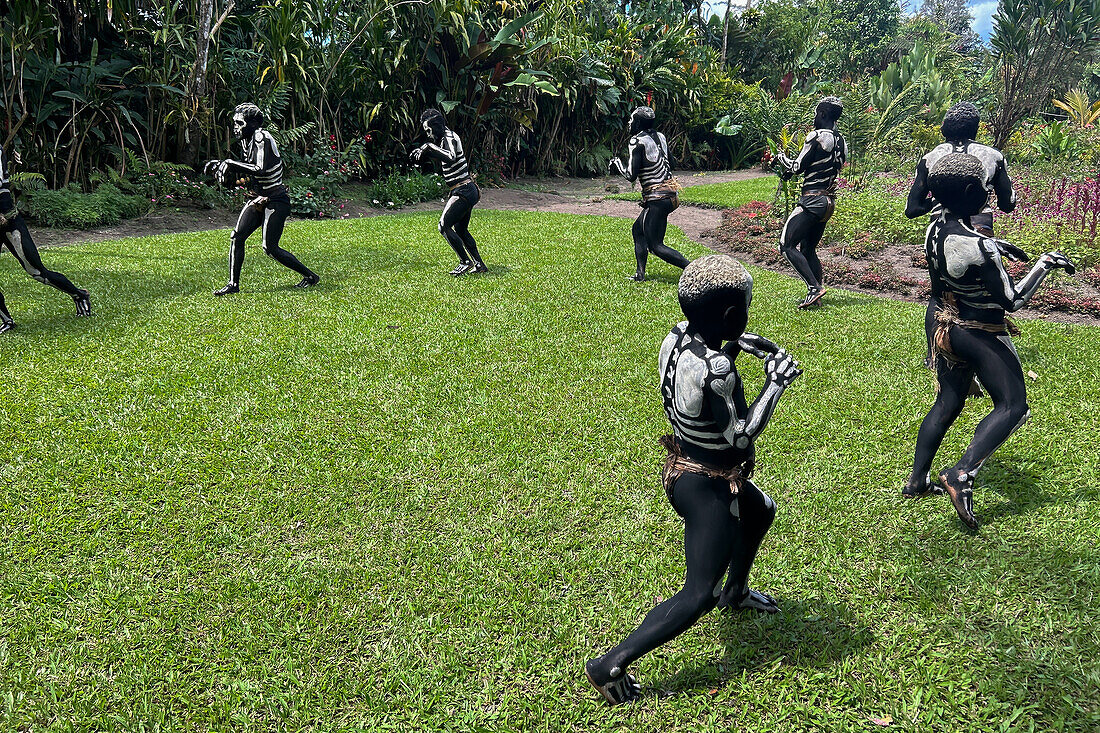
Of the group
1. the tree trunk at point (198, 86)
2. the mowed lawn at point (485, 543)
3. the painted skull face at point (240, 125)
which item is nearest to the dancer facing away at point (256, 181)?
the painted skull face at point (240, 125)

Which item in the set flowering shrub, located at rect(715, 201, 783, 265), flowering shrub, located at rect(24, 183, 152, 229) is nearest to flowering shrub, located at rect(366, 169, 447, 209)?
flowering shrub, located at rect(24, 183, 152, 229)

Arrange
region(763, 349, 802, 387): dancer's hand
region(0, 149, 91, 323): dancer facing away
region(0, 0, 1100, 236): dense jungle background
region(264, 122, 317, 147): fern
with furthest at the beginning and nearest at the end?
1. region(264, 122, 317, 147): fern
2. region(0, 0, 1100, 236): dense jungle background
3. region(0, 149, 91, 323): dancer facing away
4. region(763, 349, 802, 387): dancer's hand

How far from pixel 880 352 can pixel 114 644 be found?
241 inches

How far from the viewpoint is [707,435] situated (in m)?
2.54

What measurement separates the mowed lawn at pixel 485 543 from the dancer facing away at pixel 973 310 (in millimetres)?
457

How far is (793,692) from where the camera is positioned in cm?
281

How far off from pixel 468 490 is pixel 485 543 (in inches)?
22.1

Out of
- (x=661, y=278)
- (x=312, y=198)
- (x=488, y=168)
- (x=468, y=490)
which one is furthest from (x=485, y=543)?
(x=488, y=168)

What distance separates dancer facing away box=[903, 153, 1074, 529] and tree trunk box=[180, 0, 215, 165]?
1304cm

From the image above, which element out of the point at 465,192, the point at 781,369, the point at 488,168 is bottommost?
the point at 781,369

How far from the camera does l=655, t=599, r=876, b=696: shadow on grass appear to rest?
292cm

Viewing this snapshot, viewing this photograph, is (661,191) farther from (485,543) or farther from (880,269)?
(485,543)

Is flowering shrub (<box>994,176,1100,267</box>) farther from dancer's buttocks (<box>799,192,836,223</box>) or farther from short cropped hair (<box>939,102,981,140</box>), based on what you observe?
short cropped hair (<box>939,102,981,140</box>)

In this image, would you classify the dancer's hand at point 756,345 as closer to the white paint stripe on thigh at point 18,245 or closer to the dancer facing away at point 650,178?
the dancer facing away at point 650,178
